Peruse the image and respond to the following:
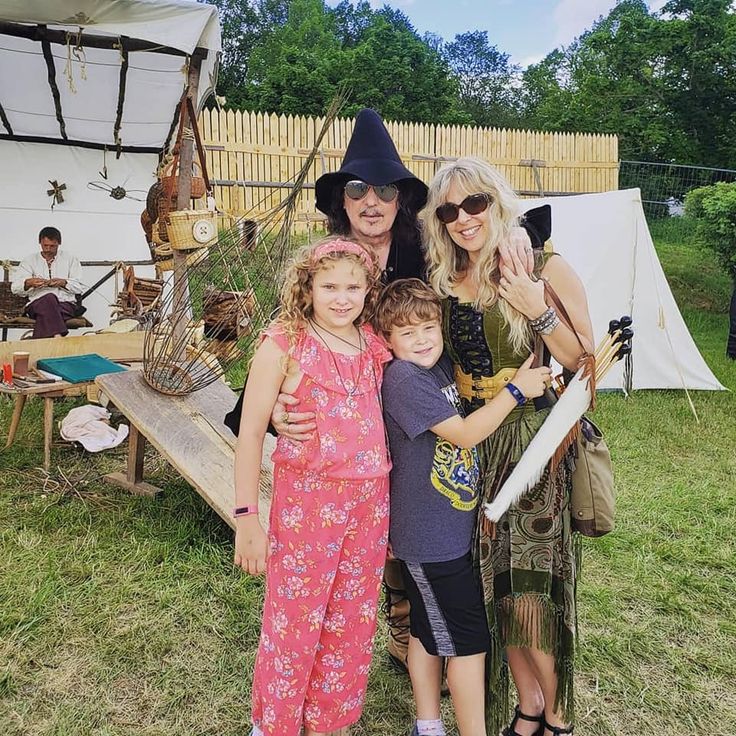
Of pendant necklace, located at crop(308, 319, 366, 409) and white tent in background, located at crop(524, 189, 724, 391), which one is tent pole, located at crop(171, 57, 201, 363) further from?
white tent in background, located at crop(524, 189, 724, 391)

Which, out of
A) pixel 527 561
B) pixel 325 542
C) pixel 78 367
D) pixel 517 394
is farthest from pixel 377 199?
pixel 78 367

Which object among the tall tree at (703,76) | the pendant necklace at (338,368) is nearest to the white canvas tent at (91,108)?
the pendant necklace at (338,368)

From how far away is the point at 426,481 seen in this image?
1712mm

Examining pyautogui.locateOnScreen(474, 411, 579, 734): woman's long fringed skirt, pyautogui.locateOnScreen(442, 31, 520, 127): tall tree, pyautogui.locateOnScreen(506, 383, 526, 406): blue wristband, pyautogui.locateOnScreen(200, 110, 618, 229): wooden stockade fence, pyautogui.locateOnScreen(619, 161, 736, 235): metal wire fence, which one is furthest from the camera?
pyautogui.locateOnScreen(442, 31, 520, 127): tall tree

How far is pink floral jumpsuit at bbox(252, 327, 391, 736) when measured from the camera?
1658mm

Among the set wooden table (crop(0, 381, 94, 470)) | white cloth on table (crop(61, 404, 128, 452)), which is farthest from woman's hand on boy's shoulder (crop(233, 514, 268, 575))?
white cloth on table (crop(61, 404, 128, 452))

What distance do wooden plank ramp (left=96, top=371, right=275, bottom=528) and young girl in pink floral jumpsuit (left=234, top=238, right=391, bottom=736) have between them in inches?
37.6

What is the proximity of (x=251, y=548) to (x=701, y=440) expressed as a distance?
174 inches

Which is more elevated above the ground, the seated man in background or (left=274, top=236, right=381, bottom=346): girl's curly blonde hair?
(left=274, top=236, right=381, bottom=346): girl's curly blonde hair

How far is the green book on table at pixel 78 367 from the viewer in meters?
4.46

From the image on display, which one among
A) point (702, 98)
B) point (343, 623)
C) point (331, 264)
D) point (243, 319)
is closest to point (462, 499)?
point (343, 623)

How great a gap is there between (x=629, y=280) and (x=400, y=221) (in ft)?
15.3

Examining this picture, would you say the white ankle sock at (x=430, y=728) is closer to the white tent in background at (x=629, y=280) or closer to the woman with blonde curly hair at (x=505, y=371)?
the woman with blonde curly hair at (x=505, y=371)

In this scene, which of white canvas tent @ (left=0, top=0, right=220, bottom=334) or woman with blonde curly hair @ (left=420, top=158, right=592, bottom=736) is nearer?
woman with blonde curly hair @ (left=420, top=158, right=592, bottom=736)
